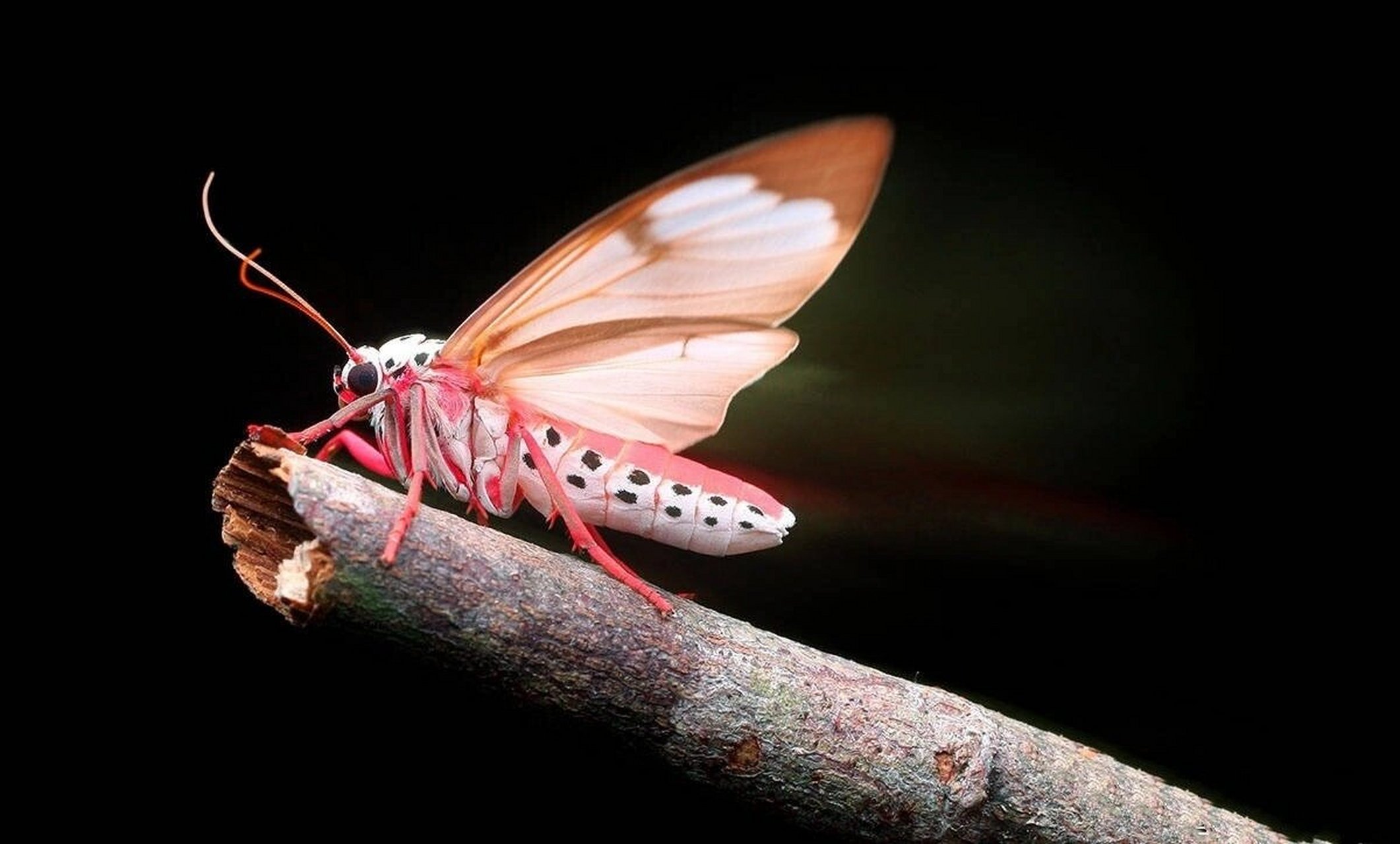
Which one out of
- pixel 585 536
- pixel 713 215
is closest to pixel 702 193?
pixel 713 215

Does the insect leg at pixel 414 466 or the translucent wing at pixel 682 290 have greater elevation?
the translucent wing at pixel 682 290

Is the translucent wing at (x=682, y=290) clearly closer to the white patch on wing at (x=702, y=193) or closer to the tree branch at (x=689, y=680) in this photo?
the white patch on wing at (x=702, y=193)

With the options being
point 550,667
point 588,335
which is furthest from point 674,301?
point 550,667

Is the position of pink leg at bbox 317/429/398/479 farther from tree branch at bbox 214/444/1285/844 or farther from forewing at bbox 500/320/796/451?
tree branch at bbox 214/444/1285/844

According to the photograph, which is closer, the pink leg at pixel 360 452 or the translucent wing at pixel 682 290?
the translucent wing at pixel 682 290

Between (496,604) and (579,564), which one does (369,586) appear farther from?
(579,564)

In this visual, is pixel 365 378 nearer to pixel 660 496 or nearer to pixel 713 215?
pixel 660 496

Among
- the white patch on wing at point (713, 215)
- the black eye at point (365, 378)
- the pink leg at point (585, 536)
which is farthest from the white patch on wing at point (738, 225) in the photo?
the black eye at point (365, 378)
